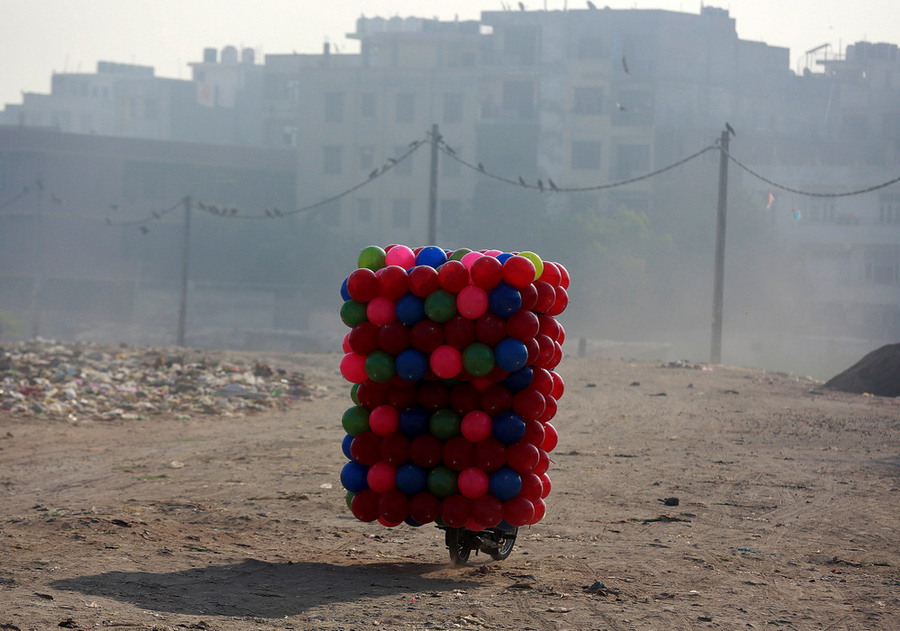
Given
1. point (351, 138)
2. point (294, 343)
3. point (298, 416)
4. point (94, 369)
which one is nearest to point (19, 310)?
point (294, 343)

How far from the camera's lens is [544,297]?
691cm

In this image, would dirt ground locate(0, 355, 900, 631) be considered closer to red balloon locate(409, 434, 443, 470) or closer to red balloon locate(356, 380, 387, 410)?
red balloon locate(409, 434, 443, 470)

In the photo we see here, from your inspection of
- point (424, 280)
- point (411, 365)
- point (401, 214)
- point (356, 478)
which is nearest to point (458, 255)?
point (424, 280)

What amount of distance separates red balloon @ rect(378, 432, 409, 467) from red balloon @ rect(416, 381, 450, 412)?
269mm

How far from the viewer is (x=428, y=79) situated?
62.4 meters

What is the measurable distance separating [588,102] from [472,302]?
57.7 metres

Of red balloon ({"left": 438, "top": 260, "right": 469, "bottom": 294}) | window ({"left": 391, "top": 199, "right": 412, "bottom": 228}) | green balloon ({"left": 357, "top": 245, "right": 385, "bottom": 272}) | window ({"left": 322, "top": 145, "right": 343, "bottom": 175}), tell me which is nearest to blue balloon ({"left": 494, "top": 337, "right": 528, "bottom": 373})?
red balloon ({"left": 438, "top": 260, "right": 469, "bottom": 294})

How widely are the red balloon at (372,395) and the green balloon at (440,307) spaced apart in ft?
2.08

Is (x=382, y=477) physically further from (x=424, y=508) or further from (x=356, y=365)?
(x=356, y=365)

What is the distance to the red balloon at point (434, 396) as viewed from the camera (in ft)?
22.6

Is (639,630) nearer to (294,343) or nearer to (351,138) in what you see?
(294,343)

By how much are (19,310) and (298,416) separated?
40318 millimetres

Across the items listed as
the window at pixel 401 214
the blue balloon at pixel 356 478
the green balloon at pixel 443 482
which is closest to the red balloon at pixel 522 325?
the green balloon at pixel 443 482

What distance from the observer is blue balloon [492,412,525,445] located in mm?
6723
